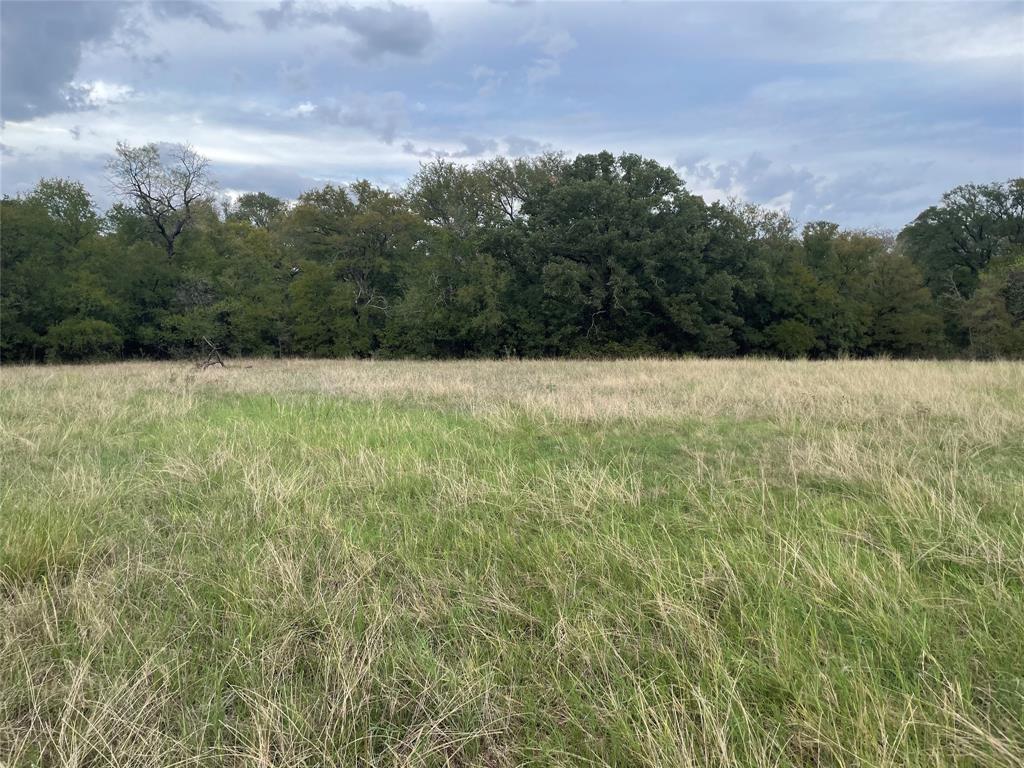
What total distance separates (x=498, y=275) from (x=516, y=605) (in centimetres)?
3269

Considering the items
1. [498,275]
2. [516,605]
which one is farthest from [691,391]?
[498,275]

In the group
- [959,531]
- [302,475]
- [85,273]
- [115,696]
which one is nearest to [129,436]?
[302,475]

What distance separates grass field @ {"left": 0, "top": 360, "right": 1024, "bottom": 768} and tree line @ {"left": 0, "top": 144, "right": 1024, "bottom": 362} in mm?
27018

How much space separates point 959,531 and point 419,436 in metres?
5.61

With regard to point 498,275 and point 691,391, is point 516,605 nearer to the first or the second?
point 691,391

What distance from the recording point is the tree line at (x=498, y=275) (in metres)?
31.9

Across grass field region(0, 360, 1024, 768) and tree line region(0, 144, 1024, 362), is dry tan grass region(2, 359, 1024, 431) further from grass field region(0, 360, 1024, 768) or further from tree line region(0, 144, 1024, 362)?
tree line region(0, 144, 1024, 362)

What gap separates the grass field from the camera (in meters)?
2.10

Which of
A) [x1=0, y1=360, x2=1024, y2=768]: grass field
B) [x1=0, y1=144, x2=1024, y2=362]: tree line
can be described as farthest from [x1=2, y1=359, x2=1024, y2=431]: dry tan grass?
[x1=0, y1=144, x2=1024, y2=362]: tree line

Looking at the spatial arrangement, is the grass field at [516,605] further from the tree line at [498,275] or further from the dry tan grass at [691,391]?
the tree line at [498,275]

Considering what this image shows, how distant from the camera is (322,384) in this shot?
46.3ft

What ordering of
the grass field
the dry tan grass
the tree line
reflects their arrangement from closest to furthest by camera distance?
the grass field, the dry tan grass, the tree line

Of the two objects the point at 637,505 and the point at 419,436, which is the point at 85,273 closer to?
the point at 419,436

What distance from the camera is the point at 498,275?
114 ft
